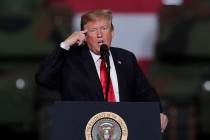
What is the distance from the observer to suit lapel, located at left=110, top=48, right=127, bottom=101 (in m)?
3.39

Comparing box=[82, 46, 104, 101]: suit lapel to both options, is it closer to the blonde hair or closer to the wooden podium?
the blonde hair

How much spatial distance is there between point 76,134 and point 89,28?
1.64 feet

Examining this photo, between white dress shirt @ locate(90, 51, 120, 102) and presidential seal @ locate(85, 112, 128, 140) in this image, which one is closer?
presidential seal @ locate(85, 112, 128, 140)

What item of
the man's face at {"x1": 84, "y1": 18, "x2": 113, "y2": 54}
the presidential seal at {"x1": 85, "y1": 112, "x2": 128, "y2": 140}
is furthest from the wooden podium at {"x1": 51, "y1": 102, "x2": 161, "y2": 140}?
the man's face at {"x1": 84, "y1": 18, "x2": 113, "y2": 54}

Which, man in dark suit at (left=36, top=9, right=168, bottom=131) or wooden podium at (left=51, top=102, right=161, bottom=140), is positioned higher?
man in dark suit at (left=36, top=9, right=168, bottom=131)

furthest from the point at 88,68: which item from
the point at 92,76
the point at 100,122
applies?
the point at 100,122

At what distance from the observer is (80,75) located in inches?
134

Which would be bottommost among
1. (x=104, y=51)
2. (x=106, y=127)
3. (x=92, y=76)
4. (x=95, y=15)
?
(x=106, y=127)

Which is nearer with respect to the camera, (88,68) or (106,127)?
(106,127)

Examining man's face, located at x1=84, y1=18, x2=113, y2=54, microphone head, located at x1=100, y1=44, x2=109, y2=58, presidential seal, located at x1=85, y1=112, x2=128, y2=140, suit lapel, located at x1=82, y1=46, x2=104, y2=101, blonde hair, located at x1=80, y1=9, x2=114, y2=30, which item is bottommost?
presidential seal, located at x1=85, y1=112, x2=128, y2=140

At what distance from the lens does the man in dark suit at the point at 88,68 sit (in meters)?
3.37

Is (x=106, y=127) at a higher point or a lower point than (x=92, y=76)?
lower

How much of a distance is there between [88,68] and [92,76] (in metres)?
0.04

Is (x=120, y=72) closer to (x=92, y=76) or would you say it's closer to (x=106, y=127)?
(x=92, y=76)
